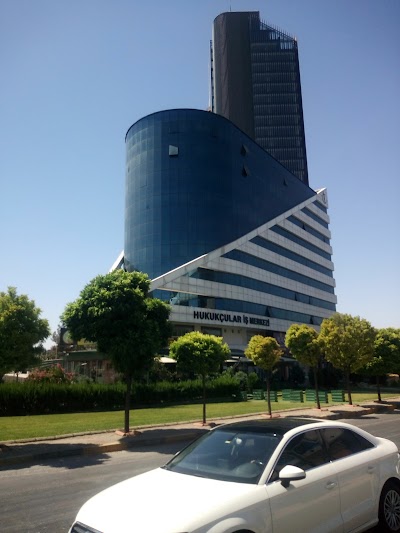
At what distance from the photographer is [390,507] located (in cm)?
500

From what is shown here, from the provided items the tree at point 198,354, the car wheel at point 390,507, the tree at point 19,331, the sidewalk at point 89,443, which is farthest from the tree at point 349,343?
the car wheel at point 390,507

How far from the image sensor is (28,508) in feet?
22.1

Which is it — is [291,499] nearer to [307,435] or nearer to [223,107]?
[307,435]

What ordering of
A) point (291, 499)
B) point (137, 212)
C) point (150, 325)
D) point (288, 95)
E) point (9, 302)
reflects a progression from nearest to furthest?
point (291, 499), point (9, 302), point (150, 325), point (137, 212), point (288, 95)

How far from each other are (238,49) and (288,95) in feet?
72.5

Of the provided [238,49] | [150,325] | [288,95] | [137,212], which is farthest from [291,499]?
[238,49]

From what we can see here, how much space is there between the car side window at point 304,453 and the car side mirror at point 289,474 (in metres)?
0.09

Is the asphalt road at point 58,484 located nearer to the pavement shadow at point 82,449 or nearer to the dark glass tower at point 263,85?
the pavement shadow at point 82,449

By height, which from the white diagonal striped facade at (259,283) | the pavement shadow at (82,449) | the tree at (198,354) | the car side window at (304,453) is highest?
the white diagonal striped facade at (259,283)

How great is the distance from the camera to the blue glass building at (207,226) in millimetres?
57250

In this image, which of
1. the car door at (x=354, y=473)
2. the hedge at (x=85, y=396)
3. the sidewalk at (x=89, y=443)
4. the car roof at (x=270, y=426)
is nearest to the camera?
the car door at (x=354, y=473)

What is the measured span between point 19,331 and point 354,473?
10770mm

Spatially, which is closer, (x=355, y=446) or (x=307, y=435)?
(x=307, y=435)

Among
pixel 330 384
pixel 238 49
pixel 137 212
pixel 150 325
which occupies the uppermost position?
pixel 238 49
